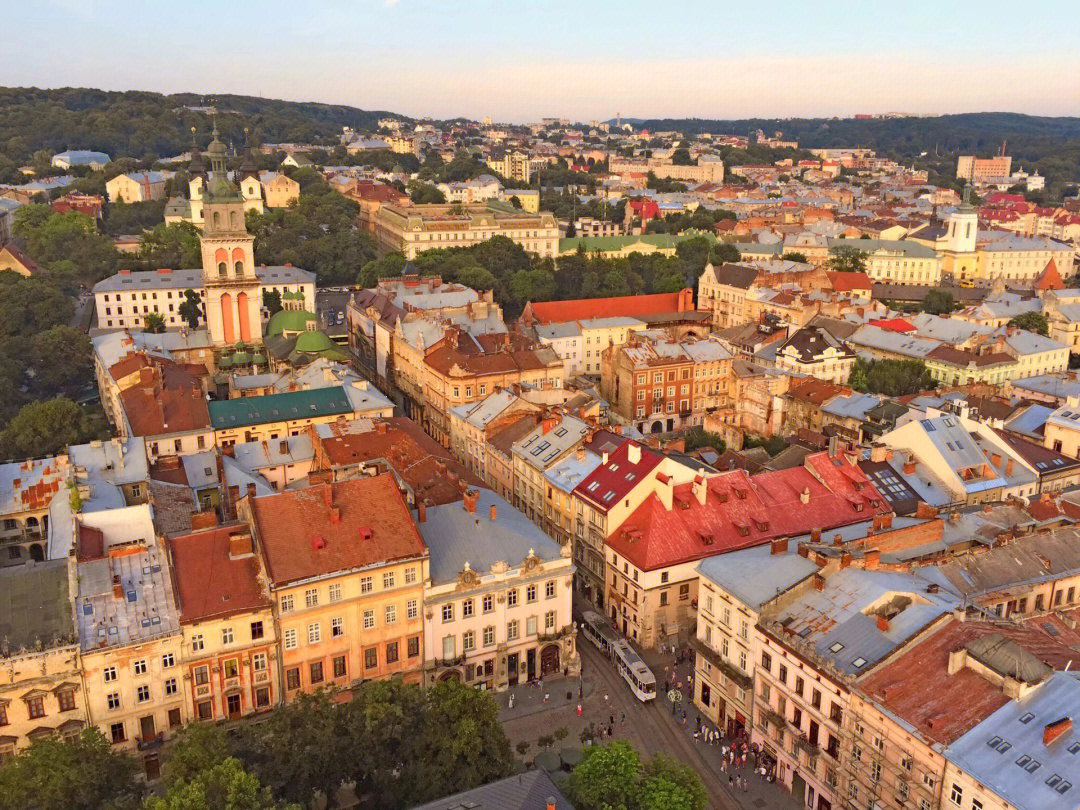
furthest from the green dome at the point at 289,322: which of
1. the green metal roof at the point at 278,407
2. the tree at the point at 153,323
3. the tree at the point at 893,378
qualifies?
the tree at the point at 893,378

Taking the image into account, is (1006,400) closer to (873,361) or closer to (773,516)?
(873,361)

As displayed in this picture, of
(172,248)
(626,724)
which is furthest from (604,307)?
(626,724)

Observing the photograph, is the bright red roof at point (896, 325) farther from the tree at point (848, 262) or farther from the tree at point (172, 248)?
the tree at point (172, 248)

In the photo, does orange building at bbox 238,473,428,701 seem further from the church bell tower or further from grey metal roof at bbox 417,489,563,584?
the church bell tower

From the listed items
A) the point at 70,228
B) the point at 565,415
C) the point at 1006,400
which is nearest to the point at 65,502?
the point at 565,415

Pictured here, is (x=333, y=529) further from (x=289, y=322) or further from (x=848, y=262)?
(x=848, y=262)
